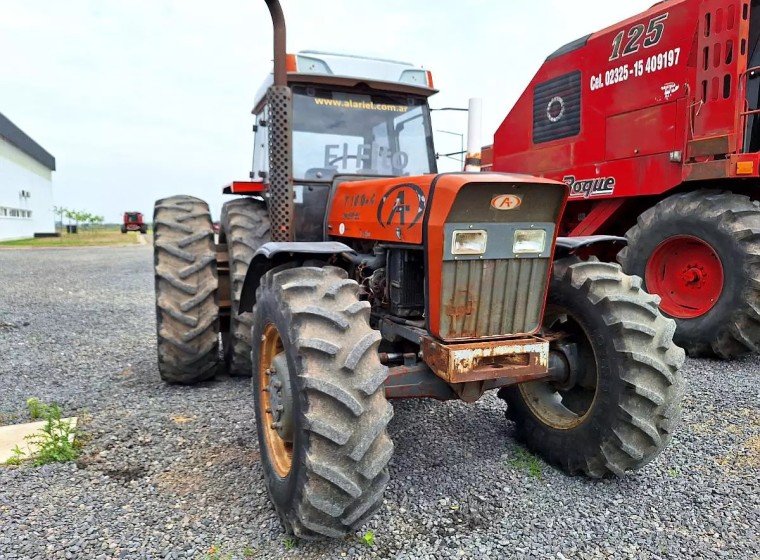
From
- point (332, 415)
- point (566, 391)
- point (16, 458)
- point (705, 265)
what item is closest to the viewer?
point (332, 415)

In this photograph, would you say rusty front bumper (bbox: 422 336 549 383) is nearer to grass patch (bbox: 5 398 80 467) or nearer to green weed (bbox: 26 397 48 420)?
grass patch (bbox: 5 398 80 467)

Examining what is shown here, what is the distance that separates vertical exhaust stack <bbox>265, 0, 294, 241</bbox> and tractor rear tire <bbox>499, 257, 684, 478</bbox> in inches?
68.2

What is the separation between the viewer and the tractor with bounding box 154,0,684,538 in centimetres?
246

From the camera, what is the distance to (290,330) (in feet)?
8.57

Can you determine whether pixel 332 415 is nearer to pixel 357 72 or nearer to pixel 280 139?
pixel 280 139

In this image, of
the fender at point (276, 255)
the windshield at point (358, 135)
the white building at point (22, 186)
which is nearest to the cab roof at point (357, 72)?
the windshield at point (358, 135)

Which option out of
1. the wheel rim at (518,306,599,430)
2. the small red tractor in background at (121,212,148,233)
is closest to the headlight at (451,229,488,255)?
the wheel rim at (518,306,599,430)

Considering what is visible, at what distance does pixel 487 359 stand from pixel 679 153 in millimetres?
4272

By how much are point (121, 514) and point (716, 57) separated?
20.1 ft

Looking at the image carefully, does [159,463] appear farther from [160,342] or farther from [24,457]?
[160,342]

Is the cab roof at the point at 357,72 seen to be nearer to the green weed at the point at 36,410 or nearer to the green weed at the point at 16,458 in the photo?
the green weed at the point at 36,410

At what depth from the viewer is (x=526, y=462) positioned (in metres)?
3.41

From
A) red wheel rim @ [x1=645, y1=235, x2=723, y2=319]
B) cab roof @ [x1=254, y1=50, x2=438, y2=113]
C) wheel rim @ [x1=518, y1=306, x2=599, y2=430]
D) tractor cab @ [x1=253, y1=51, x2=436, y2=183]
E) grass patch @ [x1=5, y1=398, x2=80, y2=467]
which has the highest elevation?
cab roof @ [x1=254, y1=50, x2=438, y2=113]

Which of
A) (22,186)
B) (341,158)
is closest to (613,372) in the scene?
(341,158)
